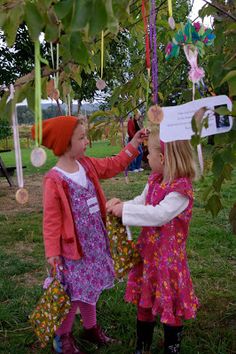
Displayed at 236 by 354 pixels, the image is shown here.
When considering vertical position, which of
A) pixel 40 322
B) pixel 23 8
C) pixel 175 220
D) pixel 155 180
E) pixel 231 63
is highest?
pixel 23 8

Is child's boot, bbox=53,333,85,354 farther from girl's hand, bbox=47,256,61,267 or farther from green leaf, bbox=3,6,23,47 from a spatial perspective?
green leaf, bbox=3,6,23,47

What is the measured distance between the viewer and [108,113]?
209cm

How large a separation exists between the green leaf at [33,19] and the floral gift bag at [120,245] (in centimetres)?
110

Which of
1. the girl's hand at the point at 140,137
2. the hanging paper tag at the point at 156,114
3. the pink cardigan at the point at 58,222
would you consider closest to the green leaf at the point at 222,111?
the hanging paper tag at the point at 156,114

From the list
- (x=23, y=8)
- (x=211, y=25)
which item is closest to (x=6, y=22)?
(x=23, y=8)

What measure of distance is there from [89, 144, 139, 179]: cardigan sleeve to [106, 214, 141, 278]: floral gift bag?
1.42ft

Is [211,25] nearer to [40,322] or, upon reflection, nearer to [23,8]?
[23,8]

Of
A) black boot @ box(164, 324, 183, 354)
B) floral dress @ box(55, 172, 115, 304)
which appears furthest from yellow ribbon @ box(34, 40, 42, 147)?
black boot @ box(164, 324, 183, 354)

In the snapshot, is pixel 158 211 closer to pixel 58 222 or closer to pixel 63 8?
pixel 58 222

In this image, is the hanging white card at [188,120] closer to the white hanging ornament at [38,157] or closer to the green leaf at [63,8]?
the white hanging ornament at [38,157]

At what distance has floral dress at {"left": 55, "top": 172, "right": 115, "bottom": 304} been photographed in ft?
7.42

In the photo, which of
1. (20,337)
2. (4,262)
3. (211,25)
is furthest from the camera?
(4,262)

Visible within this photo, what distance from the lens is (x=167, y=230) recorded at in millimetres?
2025

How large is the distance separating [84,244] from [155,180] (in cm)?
50
